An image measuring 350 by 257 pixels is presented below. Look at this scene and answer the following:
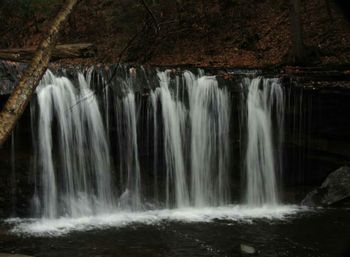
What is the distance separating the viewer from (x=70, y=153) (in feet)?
36.6

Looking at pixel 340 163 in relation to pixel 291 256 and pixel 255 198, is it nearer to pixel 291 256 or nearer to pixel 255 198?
pixel 255 198

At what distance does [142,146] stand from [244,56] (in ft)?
19.7

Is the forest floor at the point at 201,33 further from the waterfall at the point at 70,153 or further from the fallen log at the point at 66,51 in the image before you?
the waterfall at the point at 70,153

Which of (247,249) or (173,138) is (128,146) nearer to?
(173,138)

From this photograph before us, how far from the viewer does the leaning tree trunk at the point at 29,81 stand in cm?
430

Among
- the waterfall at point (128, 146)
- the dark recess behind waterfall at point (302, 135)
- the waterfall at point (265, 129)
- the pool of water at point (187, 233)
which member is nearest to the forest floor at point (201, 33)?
the dark recess behind waterfall at point (302, 135)

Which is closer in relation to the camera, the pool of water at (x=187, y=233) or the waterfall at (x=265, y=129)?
the pool of water at (x=187, y=233)

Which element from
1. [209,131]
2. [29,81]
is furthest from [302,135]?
[29,81]

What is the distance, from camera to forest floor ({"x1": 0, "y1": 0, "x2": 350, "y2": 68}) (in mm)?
15541

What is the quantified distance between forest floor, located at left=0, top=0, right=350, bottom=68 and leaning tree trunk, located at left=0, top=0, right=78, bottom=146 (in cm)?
1026

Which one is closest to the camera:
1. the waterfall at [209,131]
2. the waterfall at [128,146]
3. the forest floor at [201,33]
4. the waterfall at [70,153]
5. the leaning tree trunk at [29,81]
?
the leaning tree trunk at [29,81]

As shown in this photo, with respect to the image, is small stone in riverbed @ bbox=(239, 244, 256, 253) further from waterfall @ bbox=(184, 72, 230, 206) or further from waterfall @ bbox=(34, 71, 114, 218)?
waterfall @ bbox=(34, 71, 114, 218)

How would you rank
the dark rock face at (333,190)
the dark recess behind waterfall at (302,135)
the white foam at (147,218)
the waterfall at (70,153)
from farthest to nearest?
the dark recess behind waterfall at (302,135), the dark rock face at (333,190), the waterfall at (70,153), the white foam at (147,218)

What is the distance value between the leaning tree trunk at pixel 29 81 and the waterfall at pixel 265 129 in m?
8.02
